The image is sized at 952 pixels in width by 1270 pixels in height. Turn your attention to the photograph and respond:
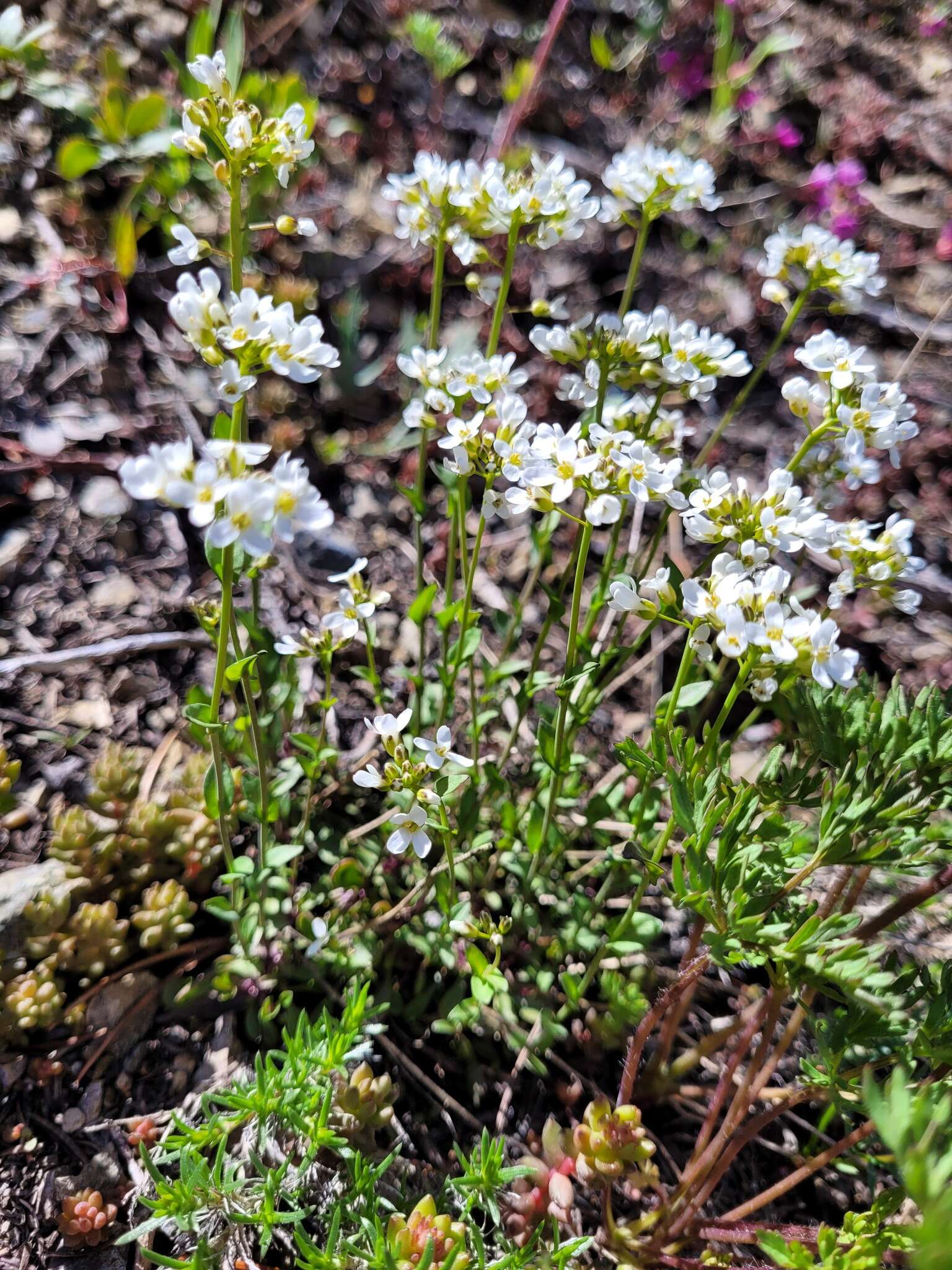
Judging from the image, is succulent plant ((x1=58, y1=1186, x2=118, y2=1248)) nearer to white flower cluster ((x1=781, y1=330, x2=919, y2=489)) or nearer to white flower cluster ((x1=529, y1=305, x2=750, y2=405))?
white flower cluster ((x1=529, y1=305, x2=750, y2=405))

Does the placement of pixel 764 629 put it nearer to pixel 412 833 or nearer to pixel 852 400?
pixel 852 400

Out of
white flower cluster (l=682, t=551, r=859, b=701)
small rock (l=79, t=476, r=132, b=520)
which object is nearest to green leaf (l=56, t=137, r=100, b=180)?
small rock (l=79, t=476, r=132, b=520)

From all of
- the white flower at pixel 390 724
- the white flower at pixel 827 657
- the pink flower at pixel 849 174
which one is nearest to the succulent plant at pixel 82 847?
the white flower at pixel 390 724

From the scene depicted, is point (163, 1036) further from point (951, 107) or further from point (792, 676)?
point (951, 107)

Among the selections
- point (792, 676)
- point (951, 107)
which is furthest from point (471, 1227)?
point (951, 107)

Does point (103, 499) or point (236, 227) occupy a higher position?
point (236, 227)

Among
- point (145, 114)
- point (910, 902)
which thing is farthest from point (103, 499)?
point (910, 902)
